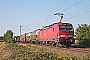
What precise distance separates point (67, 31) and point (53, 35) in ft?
9.43

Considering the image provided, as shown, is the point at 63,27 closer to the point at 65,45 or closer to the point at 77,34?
the point at 65,45

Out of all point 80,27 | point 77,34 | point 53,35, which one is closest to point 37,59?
point 53,35

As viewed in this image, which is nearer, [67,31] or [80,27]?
[67,31]

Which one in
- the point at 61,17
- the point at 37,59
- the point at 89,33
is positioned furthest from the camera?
the point at 89,33

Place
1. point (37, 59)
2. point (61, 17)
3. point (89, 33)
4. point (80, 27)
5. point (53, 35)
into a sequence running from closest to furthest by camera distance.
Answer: point (37, 59) → point (53, 35) → point (61, 17) → point (89, 33) → point (80, 27)

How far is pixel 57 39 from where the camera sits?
29.7 meters

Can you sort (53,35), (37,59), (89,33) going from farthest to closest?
(89,33)
(53,35)
(37,59)

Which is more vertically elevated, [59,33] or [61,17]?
[61,17]

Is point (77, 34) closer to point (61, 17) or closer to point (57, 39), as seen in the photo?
point (61, 17)

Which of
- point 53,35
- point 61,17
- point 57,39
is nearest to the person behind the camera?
point 57,39

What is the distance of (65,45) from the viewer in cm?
3092

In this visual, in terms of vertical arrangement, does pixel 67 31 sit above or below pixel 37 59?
above

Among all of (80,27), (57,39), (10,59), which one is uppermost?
(80,27)

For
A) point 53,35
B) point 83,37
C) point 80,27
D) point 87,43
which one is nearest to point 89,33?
point 83,37
